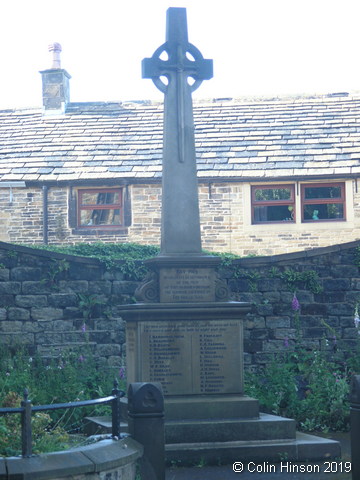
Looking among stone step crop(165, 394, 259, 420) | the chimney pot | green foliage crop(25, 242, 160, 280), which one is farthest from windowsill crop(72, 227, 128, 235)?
stone step crop(165, 394, 259, 420)

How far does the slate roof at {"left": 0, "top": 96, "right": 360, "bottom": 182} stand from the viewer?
21.2 meters

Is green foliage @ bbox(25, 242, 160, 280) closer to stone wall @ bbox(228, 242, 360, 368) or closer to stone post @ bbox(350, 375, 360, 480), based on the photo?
stone wall @ bbox(228, 242, 360, 368)

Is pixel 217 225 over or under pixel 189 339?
over

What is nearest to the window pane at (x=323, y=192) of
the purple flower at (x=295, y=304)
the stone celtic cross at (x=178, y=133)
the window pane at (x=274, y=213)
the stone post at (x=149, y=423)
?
the window pane at (x=274, y=213)

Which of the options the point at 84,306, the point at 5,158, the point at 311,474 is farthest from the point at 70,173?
the point at 311,474

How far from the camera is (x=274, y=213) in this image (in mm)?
21531

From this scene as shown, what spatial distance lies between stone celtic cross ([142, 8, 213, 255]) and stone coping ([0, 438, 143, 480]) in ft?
11.6

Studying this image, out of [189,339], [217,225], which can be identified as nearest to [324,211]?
[217,225]

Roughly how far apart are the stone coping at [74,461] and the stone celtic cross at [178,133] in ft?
11.6

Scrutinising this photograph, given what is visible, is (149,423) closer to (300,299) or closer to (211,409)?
(211,409)

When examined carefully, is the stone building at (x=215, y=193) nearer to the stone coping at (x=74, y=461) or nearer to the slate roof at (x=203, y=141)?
the slate roof at (x=203, y=141)

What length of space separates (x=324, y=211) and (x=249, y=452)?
43.8ft

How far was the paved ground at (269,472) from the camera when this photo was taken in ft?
26.7

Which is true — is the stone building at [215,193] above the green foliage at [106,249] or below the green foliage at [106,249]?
above
